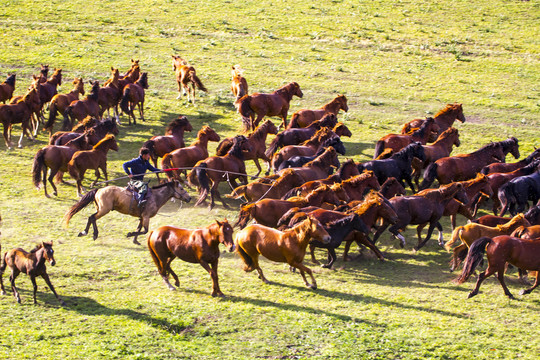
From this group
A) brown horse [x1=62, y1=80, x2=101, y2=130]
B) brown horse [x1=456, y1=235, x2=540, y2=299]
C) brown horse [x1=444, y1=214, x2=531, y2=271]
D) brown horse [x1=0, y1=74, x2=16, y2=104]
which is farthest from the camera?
brown horse [x1=0, y1=74, x2=16, y2=104]

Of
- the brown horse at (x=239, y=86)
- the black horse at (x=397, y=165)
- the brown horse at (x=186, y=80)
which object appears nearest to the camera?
the black horse at (x=397, y=165)

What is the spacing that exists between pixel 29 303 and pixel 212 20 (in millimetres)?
31864

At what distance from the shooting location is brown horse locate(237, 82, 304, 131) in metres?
22.0

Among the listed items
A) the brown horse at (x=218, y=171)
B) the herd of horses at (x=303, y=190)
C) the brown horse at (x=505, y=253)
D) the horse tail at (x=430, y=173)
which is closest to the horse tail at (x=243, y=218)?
the herd of horses at (x=303, y=190)

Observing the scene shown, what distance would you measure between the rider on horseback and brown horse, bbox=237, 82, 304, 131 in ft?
24.5

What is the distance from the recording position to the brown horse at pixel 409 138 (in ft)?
60.4

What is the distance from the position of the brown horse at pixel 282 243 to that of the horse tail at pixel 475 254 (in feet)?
8.65

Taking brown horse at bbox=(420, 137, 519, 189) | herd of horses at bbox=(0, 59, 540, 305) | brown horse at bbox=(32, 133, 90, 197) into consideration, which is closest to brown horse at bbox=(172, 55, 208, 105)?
herd of horses at bbox=(0, 59, 540, 305)

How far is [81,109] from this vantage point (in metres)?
21.5

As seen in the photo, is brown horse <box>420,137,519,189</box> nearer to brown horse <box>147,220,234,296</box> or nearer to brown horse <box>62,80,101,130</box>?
brown horse <box>147,220,234,296</box>

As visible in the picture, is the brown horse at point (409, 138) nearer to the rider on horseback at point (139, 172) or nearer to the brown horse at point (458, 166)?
the brown horse at point (458, 166)

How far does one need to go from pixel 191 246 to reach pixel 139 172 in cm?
404

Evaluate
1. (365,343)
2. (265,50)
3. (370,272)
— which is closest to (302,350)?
(365,343)

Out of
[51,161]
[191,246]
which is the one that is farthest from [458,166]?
[51,161]
